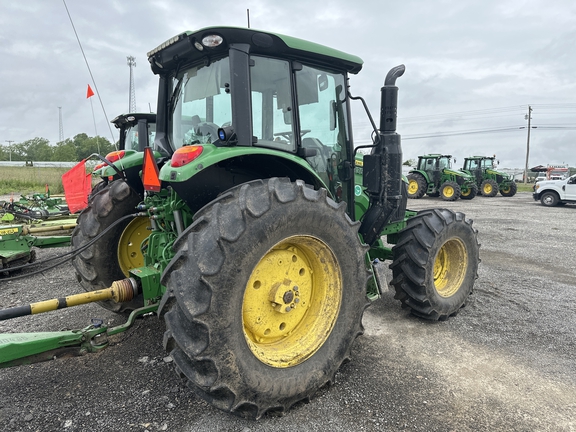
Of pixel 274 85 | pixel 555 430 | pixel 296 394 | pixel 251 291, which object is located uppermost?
pixel 274 85

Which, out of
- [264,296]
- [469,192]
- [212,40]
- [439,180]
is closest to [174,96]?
[212,40]

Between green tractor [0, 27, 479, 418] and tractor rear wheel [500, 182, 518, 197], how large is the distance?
22.1 metres

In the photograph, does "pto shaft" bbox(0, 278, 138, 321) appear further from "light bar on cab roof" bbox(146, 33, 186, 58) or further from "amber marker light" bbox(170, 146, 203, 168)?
"light bar on cab roof" bbox(146, 33, 186, 58)

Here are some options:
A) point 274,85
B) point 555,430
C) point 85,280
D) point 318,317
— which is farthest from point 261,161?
point 555,430

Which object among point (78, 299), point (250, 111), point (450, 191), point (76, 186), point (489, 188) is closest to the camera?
point (78, 299)

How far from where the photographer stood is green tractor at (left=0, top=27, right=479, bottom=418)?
211 cm

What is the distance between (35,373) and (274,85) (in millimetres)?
2781

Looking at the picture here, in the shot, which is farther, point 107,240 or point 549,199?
point 549,199

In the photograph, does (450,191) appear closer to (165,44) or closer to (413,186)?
(413,186)

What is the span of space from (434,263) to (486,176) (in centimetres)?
2224

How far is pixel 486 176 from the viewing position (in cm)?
2331

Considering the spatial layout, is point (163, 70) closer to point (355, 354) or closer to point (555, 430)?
point (355, 354)

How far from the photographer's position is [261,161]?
287 cm

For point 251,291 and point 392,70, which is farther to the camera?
point 392,70
